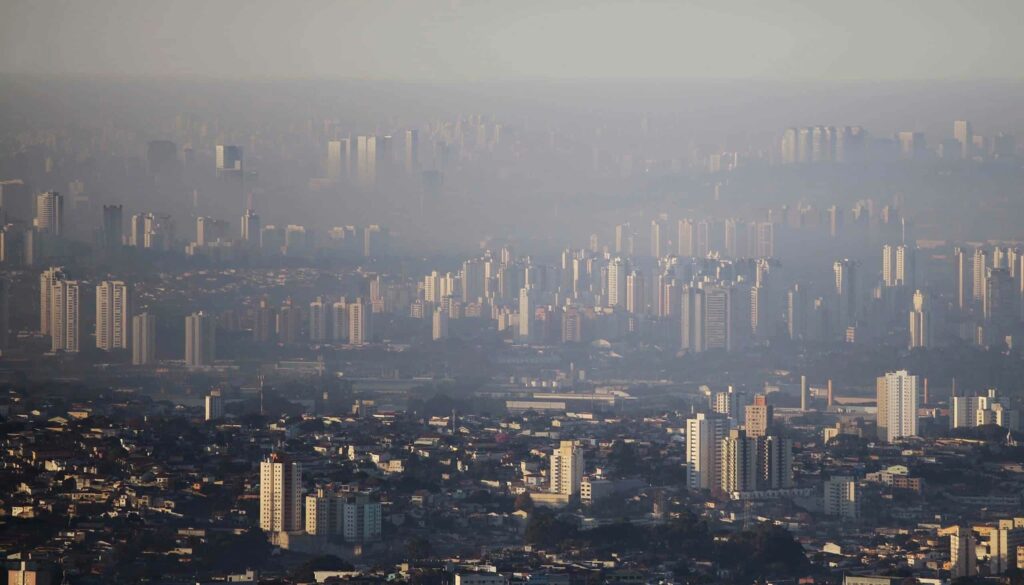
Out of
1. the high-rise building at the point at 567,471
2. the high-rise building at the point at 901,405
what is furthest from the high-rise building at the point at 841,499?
the high-rise building at the point at 901,405

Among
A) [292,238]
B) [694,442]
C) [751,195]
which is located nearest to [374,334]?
[292,238]

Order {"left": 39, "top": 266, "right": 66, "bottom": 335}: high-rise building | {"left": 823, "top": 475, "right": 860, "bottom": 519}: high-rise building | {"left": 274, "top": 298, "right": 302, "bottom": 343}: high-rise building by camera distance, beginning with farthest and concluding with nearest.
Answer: {"left": 274, "top": 298, "right": 302, "bottom": 343}: high-rise building → {"left": 39, "top": 266, "right": 66, "bottom": 335}: high-rise building → {"left": 823, "top": 475, "right": 860, "bottom": 519}: high-rise building

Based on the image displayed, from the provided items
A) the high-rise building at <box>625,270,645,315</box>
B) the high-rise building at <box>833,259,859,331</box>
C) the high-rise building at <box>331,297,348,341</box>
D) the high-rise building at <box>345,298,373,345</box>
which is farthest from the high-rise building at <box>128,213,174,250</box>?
the high-rise building at <box>833,259,859,331</box>

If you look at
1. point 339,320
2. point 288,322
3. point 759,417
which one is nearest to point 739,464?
point 759,417

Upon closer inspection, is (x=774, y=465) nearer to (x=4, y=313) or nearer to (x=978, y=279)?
(x=4, y=313)

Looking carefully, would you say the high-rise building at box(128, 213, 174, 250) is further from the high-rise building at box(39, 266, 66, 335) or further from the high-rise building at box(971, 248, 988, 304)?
the high-rise building at box(971, 248, 988, 304)

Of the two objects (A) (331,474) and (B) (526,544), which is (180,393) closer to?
(A) (331,474)
